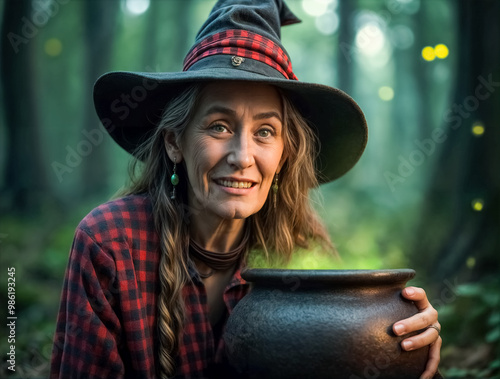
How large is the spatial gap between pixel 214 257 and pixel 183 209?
0.31 meters

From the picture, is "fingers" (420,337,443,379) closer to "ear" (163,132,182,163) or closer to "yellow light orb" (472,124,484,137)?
"ear" (163,132,182,163)

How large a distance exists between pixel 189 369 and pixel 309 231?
115 centimetres

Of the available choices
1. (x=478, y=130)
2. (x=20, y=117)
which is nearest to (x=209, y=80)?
(x=478, y=130)

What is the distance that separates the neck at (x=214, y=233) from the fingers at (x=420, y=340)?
3.85 feet

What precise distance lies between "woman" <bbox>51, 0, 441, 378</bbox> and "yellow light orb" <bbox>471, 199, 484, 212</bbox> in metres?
2.16

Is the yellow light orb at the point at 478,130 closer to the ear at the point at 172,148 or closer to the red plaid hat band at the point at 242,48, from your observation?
the red plaid hat band at the point at 242,48

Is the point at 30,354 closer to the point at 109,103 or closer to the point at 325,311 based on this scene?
the point at 109,103

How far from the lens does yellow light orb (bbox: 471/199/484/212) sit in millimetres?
4531

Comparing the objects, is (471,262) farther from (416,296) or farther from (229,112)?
(229,112)

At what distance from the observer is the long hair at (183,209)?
2.46m

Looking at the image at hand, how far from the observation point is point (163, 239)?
2531 millimetres

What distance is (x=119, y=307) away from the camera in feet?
7.73

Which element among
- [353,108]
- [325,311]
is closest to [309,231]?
[353,108]

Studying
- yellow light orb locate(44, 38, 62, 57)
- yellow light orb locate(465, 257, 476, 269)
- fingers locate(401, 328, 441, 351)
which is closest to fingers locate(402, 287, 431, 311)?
fingers locate(401, 328, 441, 351)
